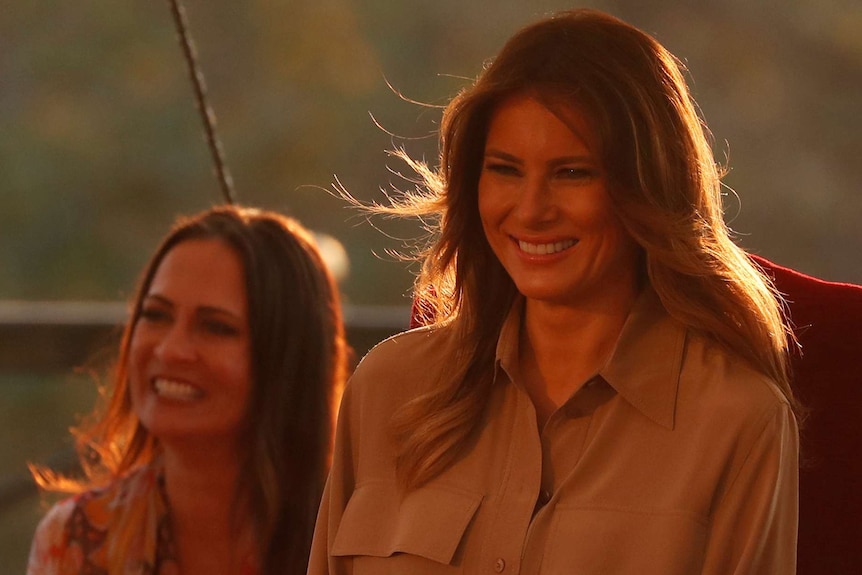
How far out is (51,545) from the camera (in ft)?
8.02

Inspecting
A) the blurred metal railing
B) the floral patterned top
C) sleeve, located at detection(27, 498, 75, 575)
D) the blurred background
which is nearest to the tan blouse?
the floral patterned top

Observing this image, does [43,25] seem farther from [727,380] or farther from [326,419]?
[727,380]

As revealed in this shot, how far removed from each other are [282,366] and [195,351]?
0.13 meters

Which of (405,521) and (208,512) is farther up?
(405,521)

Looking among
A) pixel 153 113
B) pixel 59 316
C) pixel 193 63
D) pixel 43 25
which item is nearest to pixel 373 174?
pixel 153 113

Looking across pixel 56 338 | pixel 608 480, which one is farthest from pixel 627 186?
pixel 56 338

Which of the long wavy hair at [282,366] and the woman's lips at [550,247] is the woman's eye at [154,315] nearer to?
the long wavy hair at [282,366]

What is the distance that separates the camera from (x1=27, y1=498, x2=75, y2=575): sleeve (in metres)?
2.44

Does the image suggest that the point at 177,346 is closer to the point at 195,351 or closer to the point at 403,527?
the point at 195,351

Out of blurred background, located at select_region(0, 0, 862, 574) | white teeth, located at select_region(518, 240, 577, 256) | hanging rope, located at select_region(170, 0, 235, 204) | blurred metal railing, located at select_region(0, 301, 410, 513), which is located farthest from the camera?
blurred background, located at select_region(0, 0, 862, 574)

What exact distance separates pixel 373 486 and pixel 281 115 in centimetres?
776

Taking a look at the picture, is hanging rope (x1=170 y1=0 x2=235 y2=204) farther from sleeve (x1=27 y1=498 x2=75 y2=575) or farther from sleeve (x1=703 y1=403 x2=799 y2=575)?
sleeve (x1=703 y1=403 x2=799 y2=575)

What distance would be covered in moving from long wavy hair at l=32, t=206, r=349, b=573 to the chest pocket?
1.85 ft

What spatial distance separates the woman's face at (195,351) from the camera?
2363 millimetres
